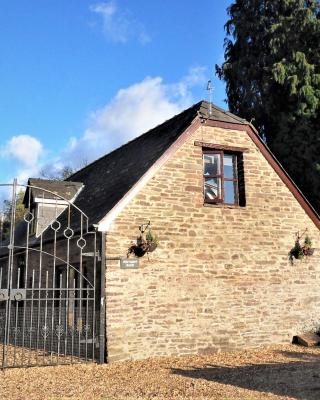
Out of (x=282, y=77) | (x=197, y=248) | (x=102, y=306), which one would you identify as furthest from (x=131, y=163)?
(x=282, y=77)

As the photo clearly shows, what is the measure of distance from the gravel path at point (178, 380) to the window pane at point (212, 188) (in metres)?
4.34

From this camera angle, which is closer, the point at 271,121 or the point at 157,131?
the point at 157,131

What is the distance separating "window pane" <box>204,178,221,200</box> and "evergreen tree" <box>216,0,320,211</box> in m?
7.51

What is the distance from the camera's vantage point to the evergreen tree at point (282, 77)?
2011 cm

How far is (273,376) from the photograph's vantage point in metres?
8.84

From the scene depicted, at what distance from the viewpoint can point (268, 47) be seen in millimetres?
22625

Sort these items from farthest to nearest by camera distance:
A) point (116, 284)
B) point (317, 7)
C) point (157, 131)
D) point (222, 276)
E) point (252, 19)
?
point (252, 19) < point (317, 7) < point (157, 131) < point (222, 276) < point (116, 284)

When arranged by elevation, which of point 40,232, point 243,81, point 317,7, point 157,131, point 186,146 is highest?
point 317,7

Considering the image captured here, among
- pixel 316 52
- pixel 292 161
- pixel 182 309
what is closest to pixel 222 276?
pixel 182 309

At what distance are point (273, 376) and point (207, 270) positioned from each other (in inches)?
155

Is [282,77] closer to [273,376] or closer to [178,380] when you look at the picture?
[273,376]

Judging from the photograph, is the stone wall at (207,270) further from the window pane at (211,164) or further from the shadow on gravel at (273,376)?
the shadow on gravel at (273,376)

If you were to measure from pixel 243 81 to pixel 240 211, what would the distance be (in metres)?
11.9

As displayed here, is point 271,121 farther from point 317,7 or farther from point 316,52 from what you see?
point 317,7
